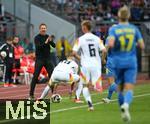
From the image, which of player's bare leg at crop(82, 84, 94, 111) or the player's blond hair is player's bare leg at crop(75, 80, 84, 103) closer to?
player's bare leg at crop(82, 84, 94, 111)

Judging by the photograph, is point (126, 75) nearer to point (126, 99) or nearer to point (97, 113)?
point (126, 99)

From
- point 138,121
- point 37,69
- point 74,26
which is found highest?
point 74,26

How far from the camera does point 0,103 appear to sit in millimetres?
20031

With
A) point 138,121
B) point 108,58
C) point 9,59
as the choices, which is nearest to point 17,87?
point 9,59

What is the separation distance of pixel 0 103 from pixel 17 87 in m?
8.52

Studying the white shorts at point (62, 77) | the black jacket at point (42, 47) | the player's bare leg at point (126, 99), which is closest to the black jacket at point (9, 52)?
the black jacket at point (42, 47)

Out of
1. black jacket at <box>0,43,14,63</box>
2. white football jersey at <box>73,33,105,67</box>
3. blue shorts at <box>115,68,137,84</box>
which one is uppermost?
black jacket at <box>0,43,14,63</box>

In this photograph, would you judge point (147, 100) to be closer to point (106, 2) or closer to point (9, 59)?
point (9, 59)

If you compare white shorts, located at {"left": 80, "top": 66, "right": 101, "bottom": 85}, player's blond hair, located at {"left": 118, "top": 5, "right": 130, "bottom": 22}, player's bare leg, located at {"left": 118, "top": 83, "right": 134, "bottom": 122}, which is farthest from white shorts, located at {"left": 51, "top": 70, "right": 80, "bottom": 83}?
player's blond hair, located at {"left": 118, "top": 5, "right": 130, "bottom": 22}

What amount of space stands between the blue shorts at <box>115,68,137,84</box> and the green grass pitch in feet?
3.58

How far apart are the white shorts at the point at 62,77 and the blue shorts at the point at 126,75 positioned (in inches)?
208

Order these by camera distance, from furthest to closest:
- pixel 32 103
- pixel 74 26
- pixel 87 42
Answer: pixel 74 26 < pixel 32 103 < pixel 87 42

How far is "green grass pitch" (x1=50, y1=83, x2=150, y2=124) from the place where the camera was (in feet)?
51.5

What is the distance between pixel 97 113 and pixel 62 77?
117 inches
